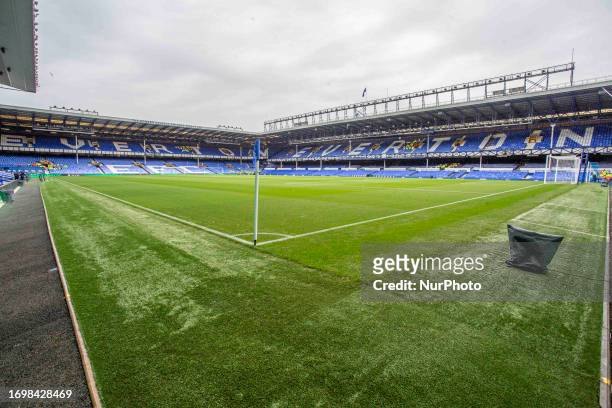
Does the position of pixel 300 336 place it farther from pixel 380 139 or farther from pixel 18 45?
pixel 380 139

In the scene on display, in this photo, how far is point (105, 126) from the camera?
209 feet

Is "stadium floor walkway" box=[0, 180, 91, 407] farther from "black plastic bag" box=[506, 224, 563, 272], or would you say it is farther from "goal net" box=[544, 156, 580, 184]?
"goal net" box=[544, 156, 580, 184]

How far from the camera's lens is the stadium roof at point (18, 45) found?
10.3 m

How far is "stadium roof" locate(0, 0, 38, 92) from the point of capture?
10.3 meters

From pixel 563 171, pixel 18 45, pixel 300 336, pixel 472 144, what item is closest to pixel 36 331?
pixel 300 336

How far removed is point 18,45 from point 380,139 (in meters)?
69.2

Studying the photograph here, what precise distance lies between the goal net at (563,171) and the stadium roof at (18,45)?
153ft

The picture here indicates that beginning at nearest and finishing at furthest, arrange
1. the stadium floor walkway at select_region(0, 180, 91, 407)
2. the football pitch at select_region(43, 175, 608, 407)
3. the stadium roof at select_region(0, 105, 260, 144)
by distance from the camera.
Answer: the football pitch at select_region(43, 175, 608, 407), the stadium floor walkway at select_region(0, 180, 91, 407), the stadium roof at select_region(0, 105, 260, 144)

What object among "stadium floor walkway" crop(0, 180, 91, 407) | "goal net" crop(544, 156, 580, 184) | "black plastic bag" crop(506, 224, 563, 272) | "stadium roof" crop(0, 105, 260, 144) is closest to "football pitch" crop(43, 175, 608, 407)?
"stadium floor walkway" crop(0, 180, 91, 407)

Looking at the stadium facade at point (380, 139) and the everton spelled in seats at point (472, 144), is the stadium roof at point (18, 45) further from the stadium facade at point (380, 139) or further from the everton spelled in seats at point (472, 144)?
the everton spelled in seats at point (472, 144)

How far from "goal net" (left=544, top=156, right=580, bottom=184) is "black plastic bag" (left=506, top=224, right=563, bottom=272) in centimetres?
3927

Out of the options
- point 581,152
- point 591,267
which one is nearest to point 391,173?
point 581,152

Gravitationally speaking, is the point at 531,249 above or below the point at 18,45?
below

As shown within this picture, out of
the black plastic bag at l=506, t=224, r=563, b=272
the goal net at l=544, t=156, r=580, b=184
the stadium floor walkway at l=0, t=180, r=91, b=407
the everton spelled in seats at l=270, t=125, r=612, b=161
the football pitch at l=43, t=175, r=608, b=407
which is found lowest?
the stadium floor walkway at l=0, t=180, r=91, b=407
